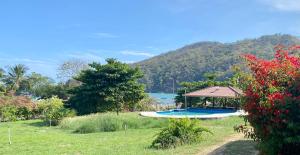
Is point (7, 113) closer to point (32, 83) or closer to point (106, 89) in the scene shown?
point (106, 89)

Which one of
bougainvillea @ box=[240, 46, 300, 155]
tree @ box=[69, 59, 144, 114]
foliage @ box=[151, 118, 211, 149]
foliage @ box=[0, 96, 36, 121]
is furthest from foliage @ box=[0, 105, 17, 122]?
bougainvillea @ box=[240, 46, 300, 155]

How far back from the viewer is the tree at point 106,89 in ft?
101

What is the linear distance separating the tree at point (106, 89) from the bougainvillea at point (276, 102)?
2339 cm

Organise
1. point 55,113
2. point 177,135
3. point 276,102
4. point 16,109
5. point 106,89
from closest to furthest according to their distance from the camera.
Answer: point 276,102 → point 177,135 → point 55,113 → point 16,109 → point 106,89

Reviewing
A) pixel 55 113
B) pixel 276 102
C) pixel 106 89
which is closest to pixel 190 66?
pixel 106 89

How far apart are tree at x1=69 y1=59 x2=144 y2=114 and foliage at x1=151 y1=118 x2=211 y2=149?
17.6 m

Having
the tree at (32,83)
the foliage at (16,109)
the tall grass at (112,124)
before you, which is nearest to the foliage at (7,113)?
the foliage at (16,109)

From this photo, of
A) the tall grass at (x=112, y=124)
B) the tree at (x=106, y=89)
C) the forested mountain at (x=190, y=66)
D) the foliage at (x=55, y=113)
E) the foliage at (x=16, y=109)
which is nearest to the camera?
the tall grass at (x=112, y=124)

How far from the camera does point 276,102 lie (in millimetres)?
6625

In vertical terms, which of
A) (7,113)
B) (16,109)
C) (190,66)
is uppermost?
(190,66)

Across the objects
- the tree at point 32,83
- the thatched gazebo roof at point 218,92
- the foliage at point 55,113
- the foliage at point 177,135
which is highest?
the tree at point 32,83

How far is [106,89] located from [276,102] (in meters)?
24.7

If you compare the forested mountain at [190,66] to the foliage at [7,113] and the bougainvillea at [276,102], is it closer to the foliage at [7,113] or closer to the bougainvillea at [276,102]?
the foliage at [7,113]

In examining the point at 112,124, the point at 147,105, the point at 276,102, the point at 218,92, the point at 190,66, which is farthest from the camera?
the point at 190,66
